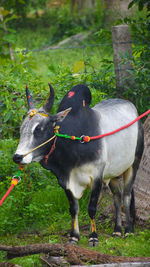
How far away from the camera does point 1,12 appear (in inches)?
346

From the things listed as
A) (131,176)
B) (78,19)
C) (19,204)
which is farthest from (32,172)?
(78,19)

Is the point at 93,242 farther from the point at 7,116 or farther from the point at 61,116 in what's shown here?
the point at 7,116

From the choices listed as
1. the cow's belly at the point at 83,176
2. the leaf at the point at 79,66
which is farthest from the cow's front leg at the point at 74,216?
the leaf at the point at 79,66

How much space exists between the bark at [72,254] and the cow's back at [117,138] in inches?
34.3

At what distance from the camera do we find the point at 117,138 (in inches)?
174

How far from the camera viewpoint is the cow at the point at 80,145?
3928mm

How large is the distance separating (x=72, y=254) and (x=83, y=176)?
2.45 ft

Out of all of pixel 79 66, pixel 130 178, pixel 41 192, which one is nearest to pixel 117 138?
pixel 130 178

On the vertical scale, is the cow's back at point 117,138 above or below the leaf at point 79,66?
below

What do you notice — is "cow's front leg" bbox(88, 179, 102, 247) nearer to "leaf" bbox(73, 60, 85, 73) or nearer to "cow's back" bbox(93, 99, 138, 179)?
"cow's back" bbox(93, 99, 138, 179)

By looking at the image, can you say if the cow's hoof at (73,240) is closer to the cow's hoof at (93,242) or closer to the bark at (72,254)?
the cow's hoof at (93,242)

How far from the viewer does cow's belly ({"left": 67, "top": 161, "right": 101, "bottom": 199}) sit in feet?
13.7

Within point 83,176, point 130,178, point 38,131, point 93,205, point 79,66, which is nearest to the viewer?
point 38,131

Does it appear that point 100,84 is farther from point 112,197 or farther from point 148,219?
point 148,219
